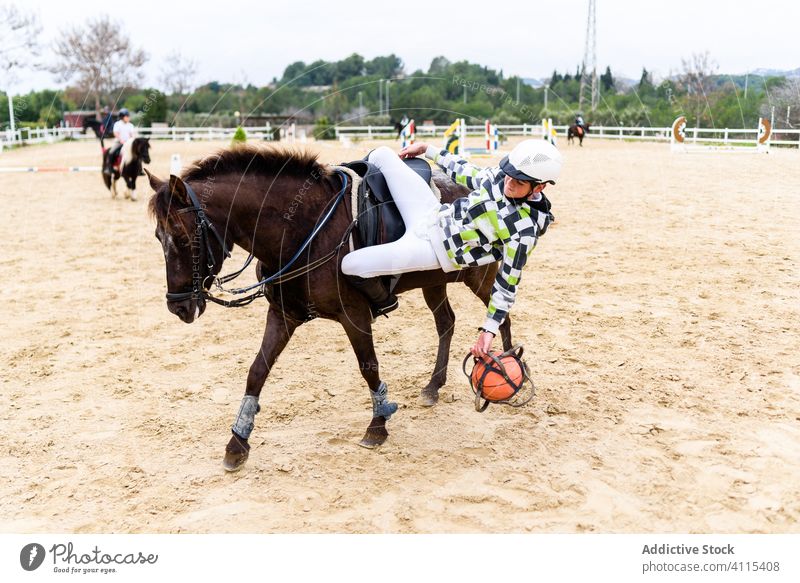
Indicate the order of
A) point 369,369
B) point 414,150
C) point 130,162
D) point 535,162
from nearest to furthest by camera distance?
point 535,162
point 369,369
point 414,150
point 130,162

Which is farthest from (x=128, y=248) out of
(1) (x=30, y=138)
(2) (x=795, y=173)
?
(1) (x=30, y=138)

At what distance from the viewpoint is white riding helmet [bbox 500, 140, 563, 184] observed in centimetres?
302

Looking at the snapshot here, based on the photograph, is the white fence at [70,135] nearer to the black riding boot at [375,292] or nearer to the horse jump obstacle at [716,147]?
the horse jump obstacle at [716,147]

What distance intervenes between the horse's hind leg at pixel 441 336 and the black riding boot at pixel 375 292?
818 millimetres

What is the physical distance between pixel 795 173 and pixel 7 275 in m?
16.0

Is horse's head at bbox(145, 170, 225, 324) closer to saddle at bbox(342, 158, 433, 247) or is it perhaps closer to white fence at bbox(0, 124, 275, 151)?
saddle at bbox(342, 158, 433, 247)

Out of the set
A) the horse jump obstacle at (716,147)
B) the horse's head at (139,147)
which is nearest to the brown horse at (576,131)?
the horse jump obstacle at (716,147)

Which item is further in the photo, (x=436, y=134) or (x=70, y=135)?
(x=70, y=135)

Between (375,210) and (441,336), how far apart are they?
4.43ft

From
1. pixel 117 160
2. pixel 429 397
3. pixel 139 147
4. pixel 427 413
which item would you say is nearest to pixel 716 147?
pixel 139 147

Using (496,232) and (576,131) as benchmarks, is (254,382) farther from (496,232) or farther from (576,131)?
(576,131)

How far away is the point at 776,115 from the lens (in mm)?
23688

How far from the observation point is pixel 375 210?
3.59 metres

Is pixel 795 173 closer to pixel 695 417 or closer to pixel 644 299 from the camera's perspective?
pixel 644 299
